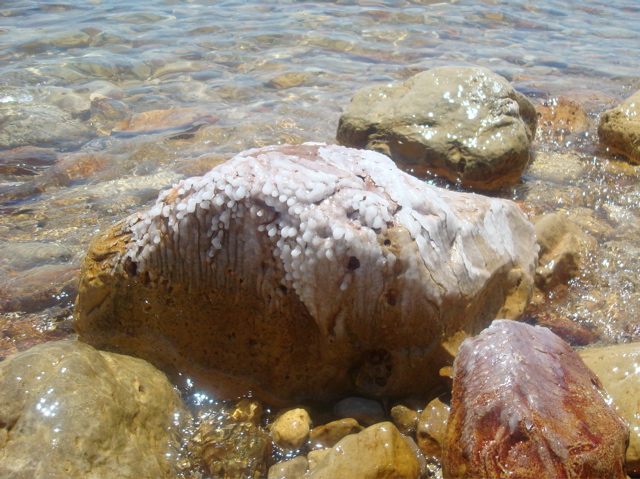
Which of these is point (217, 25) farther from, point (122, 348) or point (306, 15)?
point (122, 348)

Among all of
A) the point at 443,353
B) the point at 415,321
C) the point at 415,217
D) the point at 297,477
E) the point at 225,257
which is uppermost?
the point at 415,217

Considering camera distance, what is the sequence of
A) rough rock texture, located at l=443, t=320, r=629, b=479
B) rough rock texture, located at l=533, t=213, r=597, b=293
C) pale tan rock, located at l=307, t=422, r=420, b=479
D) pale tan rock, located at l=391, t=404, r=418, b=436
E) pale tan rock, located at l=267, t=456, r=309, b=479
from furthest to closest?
rough rock texture, located at l=533, t=213, r=597, b=293
pale tan rock, located at l=391, t=404, r=418, b=436
pale tan rock, located at l=267, t=456, r=309, b=479
pale tan rock, located at l=307, t=422, r=420, b=479
rough rock texture, located at l=443, t=320, r=629, b=479

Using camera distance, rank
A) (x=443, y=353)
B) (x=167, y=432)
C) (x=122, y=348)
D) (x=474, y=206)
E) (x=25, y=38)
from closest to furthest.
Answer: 1. (x=167, y=432)
2. (x=443, y=353)
3. (x=122, y=348)
4. (x=474, y=206)
5. (x=25, y=38)

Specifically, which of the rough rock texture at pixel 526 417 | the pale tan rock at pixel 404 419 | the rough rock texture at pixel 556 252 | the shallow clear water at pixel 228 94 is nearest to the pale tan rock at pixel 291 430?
the pale tan rock at pixel 404 419

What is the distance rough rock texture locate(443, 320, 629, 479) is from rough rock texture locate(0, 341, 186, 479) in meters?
1.31

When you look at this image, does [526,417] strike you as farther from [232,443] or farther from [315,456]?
[232,443]

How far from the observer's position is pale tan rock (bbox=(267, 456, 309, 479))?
2412 mm

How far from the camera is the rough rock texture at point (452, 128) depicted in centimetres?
507

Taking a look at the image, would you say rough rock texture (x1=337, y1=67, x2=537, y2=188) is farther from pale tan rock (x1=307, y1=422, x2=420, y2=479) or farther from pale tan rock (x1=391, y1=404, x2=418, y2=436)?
pale tan rock (x1=307, y1=422, x2=420, y2=479)

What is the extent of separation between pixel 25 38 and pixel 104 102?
10.6 ft

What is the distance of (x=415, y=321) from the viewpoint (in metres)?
2.68

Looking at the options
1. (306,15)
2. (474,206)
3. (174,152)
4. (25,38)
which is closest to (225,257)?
(474,206)

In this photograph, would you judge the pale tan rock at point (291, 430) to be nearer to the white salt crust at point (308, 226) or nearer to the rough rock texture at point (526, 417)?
the white salt crust at point (308, 226)

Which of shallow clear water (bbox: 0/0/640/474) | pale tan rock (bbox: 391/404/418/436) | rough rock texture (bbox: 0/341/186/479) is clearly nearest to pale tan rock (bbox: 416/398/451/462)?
pale tan rock (bbox: 391/404/418/436)
